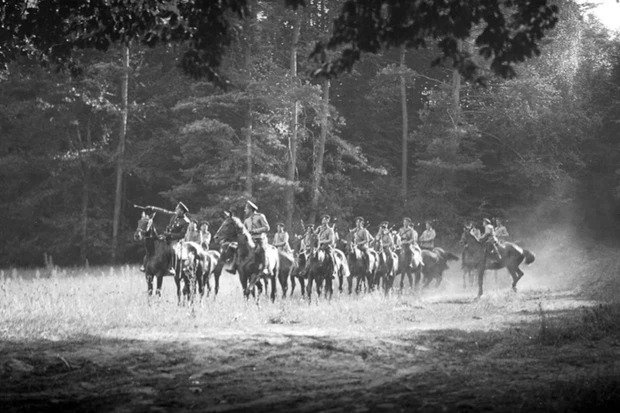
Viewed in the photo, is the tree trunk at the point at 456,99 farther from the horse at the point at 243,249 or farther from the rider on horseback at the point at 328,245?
the horse at the point at 243,249

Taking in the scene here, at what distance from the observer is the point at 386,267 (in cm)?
2692

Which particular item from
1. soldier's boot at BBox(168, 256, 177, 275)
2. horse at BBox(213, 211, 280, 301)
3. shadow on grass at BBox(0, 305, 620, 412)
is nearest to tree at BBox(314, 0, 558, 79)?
shadow on grass at BBox(0, 305, 620, 412)

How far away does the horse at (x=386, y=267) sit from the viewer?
26.6 m

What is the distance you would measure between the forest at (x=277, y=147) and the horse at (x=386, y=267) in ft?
32.9

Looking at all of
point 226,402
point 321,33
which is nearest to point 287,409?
point 226,402

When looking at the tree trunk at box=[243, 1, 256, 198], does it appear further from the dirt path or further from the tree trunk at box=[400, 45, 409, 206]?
the dirt path

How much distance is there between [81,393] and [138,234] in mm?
10972

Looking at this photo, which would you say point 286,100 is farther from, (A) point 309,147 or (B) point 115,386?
(B) point 115,386

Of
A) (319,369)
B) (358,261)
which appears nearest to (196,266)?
(358,261)

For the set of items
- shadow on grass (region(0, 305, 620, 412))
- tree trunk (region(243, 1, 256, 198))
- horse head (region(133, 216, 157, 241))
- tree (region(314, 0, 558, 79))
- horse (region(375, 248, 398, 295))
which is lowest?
shadow on grass (region(0, 305, 620, 412))

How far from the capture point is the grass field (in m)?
8.02

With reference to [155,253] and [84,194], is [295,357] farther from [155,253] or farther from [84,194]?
[84,194]

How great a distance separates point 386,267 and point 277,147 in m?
12.6

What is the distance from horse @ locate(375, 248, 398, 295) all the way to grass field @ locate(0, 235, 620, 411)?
822cm
